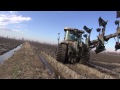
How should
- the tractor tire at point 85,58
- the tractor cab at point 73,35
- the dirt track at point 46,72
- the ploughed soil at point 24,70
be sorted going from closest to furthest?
1. the ploughed soil at point 24,70
2. the dirt track at point 46,72
3. the tractor tire at point 85,58
4. the tractor cab at point 73,35

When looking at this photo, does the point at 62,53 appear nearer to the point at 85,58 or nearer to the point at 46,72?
the point at 85,58

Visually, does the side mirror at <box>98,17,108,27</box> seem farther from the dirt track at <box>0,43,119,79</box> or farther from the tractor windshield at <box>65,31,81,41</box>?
the tractor windshield at <box>65,31,81,41</box>

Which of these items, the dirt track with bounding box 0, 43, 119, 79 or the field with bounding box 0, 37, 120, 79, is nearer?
the dirt track with bounding box 0, 43, 119, 79

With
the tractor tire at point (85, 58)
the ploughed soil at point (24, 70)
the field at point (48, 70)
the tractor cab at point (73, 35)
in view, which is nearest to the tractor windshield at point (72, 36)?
the tractor cab at point (73, 35)

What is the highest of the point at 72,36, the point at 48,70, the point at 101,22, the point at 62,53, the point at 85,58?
the point at 101,22

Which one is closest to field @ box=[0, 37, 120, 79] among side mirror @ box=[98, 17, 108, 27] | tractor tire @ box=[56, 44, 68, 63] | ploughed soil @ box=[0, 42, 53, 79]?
ploughed soil @ box=[0, 42, 53, 79]

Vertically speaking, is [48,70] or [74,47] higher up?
[74,47]

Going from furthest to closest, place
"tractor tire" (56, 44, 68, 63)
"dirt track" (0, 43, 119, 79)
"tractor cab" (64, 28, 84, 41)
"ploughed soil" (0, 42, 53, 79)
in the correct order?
"tractor cab" (64, 28, 84, 41), "tractor tire" (56, 44, 68, 63), "dirt track" (0, 43, 119, 79), "ploughed soil" (0, 42, 53, 79)

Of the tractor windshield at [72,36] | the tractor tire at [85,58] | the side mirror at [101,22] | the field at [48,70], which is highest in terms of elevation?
the side mirror at [101,22]

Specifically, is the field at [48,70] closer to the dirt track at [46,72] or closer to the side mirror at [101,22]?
the dirt track at [46,72]

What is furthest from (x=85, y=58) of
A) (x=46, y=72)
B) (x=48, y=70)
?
(x=46, y=72)

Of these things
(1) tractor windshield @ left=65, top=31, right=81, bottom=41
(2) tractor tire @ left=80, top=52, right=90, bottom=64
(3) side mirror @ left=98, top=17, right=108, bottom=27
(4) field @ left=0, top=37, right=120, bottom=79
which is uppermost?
(3) side mirror @ left=98, top=17, right=108, bottom=27
